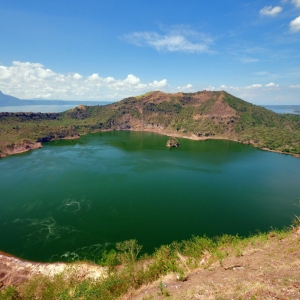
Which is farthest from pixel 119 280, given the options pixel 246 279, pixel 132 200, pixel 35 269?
pixel 132 200

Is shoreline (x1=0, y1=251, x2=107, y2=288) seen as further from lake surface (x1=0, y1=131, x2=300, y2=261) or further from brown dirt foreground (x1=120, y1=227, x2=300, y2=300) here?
brown dirt foreground (x1=120, y1=227, x2=300, y2=300)

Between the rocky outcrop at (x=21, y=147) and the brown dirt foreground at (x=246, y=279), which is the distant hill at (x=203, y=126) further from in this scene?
the brown dirt foreground at (x=246, y=279)

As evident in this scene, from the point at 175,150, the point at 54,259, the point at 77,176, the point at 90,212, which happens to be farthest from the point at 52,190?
the point at 175,150

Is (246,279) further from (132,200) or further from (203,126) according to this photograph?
(203,126)

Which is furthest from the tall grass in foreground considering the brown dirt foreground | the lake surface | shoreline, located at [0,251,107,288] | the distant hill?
the distant hill

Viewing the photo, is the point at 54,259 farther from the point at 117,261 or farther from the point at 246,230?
the point at 246,230

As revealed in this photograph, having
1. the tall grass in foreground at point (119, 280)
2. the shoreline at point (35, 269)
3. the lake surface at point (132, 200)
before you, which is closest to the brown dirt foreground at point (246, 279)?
the tall grass in foreground at point (119, 280)
